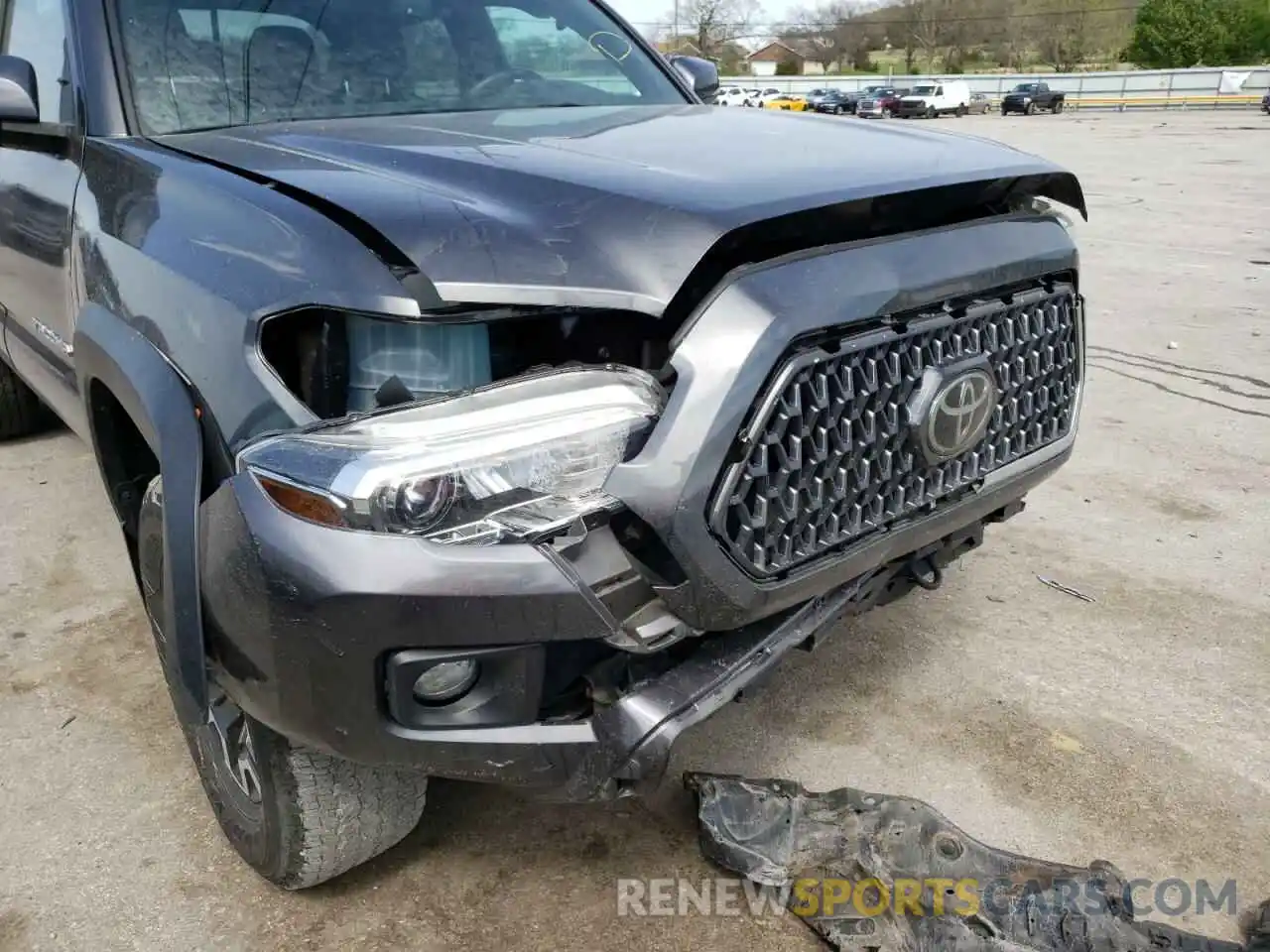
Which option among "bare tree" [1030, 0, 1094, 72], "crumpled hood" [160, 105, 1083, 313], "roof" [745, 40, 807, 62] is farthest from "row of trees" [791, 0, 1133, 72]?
"crumpled hood" [160, 105, 1083, 313]

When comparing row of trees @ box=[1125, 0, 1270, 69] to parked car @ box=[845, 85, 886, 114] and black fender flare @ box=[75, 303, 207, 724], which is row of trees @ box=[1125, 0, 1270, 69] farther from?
black fender flare @ box=[75, 303, 207, 724]

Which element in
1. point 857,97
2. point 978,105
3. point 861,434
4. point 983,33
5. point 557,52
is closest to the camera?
point 861,434

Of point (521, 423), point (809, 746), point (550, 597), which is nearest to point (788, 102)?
point (809, 746)

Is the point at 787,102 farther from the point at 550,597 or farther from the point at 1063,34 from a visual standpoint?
the point at 550,597

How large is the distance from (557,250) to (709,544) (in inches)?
21.3

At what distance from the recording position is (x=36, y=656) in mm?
3031

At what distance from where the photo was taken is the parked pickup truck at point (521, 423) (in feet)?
5.30

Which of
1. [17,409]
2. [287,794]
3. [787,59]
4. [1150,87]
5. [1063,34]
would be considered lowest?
[287,794]

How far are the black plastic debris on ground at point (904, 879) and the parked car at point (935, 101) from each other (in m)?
45.8

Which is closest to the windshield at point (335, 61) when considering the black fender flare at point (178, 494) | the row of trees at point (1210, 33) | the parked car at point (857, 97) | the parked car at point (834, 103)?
the black fender flare at point (178, 494)

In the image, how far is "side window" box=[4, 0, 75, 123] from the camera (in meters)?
2.75

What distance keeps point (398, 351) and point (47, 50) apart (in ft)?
6.63

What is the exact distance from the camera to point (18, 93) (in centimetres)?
266

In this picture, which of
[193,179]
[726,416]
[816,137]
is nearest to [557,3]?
[816,137]
